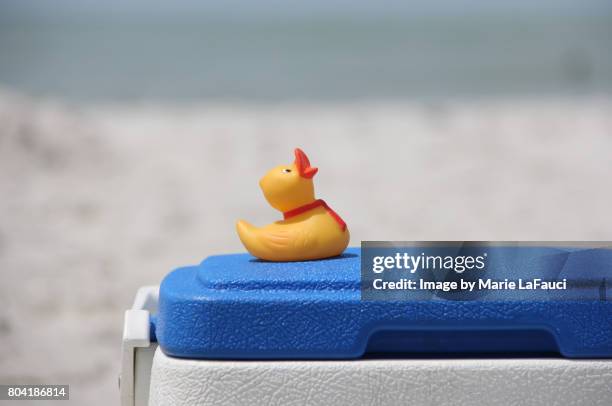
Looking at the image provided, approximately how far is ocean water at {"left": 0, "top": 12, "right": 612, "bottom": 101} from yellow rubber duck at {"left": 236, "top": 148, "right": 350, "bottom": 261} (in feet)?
24.7

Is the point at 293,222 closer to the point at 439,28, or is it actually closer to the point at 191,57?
the point at 191,57

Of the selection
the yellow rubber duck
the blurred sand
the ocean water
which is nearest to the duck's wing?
the yellow rubber duck

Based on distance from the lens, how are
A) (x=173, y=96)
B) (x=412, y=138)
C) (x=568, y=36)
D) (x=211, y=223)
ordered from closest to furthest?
(x=211, y=223) → (x=412, y=138) → (x=173, y=96) → (x=568, y=36)

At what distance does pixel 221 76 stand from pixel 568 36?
20.9 ft

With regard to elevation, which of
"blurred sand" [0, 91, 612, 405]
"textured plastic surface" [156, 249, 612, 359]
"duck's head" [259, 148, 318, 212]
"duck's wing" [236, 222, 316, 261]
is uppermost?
"duck's head" [259, 148, 318, 212]

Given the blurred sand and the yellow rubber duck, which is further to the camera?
the blurred sand

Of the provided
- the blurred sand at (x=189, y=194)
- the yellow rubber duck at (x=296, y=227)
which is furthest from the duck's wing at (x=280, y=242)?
the blurred sand at (x=189, y=194)

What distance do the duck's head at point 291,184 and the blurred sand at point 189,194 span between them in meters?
1.00

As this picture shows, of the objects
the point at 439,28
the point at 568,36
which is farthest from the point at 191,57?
the point at 568,36

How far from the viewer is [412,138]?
632cm

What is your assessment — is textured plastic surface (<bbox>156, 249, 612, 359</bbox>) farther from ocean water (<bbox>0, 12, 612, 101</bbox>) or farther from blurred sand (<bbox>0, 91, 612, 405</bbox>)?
ocean water (<bbox>0, 12, 612, 101</bbox>)

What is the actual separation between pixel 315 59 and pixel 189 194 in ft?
27.1

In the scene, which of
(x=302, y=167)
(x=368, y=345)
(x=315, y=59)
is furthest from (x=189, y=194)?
(x=315, y=59)

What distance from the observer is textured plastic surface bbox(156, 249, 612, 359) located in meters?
1.15
